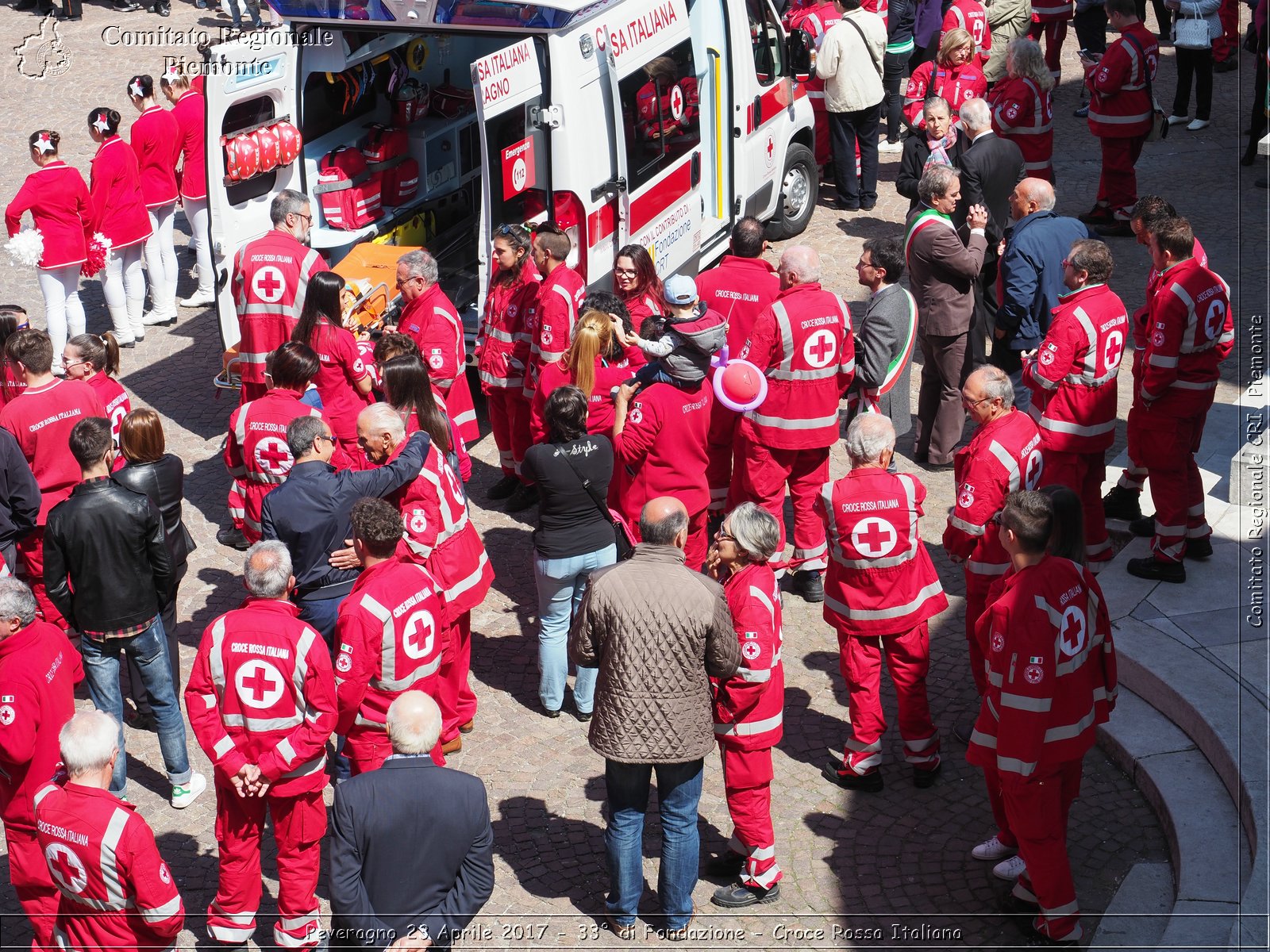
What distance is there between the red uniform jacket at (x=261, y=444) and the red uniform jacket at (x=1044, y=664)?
12.4 feet

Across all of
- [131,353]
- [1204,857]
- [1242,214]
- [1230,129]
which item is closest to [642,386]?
[1204,857]

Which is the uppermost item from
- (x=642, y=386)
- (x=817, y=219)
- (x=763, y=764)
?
(x=642, y=386)

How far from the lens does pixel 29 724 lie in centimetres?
539

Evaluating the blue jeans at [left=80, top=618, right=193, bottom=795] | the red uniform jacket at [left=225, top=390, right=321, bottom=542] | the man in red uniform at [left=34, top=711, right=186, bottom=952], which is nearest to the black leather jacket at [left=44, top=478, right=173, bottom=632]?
the blue jeans at [left=80, top=618, right=193, bottom=795]

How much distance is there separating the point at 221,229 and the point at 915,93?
6.98 metres

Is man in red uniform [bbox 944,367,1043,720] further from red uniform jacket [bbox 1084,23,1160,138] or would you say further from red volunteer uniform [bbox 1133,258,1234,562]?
red uniform jacket [bbox 1084,23,1160,138]

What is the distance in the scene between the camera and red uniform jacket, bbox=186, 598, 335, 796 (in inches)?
208

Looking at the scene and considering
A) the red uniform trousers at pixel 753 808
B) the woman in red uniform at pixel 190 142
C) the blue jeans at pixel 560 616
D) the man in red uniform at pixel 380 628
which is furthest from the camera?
the woman in red uniform at pixel 190 142

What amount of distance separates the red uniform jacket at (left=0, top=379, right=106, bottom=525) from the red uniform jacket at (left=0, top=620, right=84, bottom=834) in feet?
6.22

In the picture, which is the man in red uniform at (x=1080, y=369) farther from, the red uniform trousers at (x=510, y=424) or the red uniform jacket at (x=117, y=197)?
the red uniform jacket at (x=117, y=197)

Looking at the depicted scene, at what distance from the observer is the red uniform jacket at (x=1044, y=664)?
17.6 ft

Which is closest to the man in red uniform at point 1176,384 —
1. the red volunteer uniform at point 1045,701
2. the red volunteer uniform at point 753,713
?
the red volunteer uniform at point 1045,701

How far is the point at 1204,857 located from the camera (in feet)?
19.0

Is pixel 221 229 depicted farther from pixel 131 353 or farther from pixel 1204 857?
pixel 1204 857
